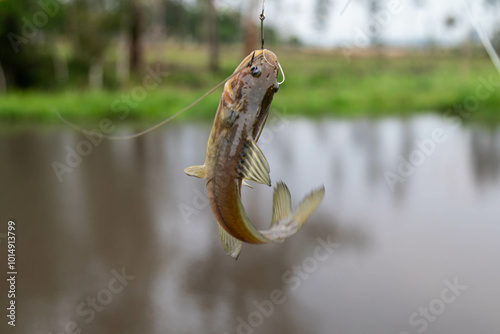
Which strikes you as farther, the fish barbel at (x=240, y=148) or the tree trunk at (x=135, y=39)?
the tree trunk at (x=135, y=39)

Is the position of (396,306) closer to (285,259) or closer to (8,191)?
(285,259)

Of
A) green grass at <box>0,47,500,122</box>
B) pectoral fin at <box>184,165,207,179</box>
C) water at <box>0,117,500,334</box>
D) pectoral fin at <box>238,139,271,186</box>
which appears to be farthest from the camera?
green grass at <box>0,47,500,122</box>

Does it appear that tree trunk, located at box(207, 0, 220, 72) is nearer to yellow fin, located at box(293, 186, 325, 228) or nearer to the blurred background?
the blurred background

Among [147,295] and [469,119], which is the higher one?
[147,295]

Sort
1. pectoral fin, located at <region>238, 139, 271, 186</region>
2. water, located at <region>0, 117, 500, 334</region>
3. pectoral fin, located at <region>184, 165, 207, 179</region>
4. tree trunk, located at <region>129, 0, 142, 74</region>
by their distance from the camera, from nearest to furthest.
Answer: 1. pectoral fin, located at <region>238, 139, 271, 186</region>
2. pectoral fin, located at <region>184, 165, 207, 179</region>
3. water, located at <region>0, 117, 500, 334</region>
4. tree trunk, located at <region>129, 0, 142, 74</region>

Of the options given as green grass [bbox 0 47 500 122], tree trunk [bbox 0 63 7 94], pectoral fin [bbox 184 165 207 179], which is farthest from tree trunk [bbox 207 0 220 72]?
pectoral fin [bbox 184 165 207 179]

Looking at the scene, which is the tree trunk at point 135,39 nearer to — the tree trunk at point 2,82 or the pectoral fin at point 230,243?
the tree trunk at point 2,82

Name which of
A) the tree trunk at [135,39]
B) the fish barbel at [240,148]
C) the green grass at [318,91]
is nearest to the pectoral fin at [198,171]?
the fish barbel at [240,148]

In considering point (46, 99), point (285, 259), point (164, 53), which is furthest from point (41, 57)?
point (285, 259)
